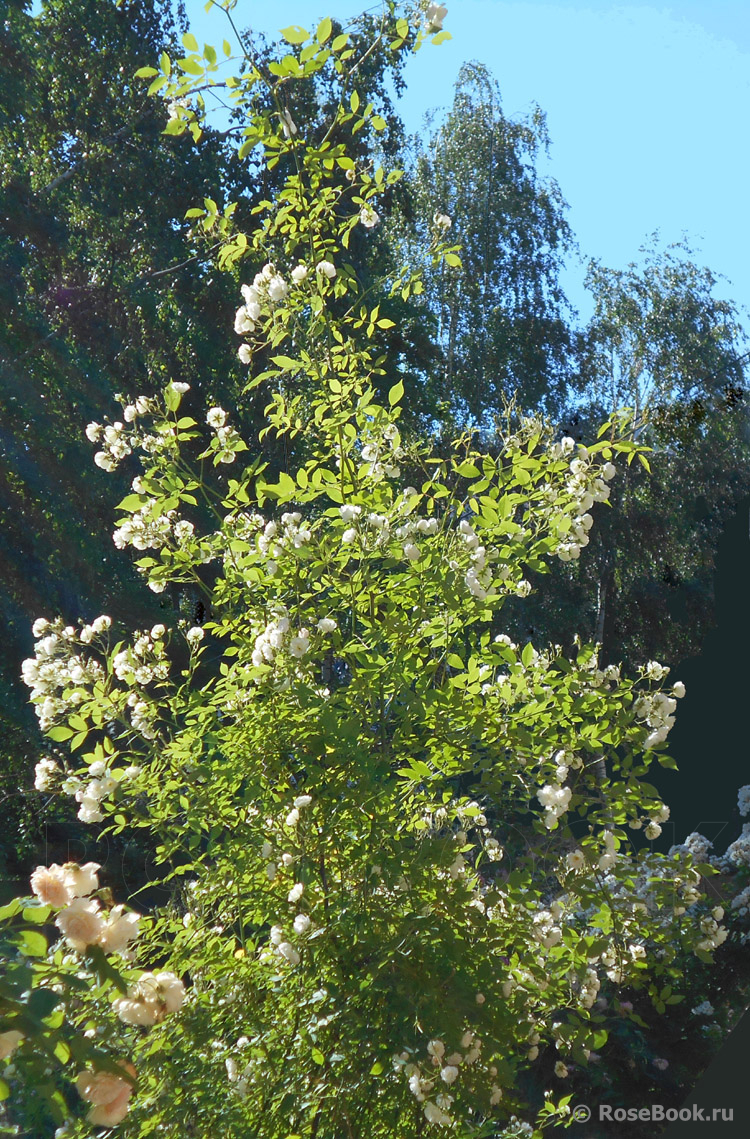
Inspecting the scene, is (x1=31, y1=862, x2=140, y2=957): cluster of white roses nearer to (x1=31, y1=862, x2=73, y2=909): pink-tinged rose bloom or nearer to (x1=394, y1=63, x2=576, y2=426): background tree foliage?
(x1=31, y1=862, x2=73, y2=909): pink-tinged rose bloom

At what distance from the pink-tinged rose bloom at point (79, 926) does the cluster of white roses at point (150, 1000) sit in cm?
17

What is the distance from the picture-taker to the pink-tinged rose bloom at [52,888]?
917mm

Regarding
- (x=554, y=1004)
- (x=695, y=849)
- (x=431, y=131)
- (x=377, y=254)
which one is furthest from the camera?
(x=431, y=131)

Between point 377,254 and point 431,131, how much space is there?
3.68 metres

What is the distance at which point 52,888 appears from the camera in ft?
3.04

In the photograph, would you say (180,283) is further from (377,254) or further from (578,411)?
(578,411)

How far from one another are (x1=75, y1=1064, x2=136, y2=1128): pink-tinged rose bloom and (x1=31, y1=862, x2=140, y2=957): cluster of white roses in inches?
4.1

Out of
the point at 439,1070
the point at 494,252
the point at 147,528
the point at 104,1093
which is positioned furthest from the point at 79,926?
the point at 494,252

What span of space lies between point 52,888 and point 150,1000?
220 millimetres

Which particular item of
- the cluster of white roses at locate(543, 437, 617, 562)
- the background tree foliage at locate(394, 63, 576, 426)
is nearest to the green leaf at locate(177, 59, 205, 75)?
the cluster of white roses at locate(543, 437, 617, 562)

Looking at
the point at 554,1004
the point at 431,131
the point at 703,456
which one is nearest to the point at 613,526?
the point at 703,456

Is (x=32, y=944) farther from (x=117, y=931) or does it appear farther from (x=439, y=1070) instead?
(x=439, y=1070)

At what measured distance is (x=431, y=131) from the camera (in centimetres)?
1107

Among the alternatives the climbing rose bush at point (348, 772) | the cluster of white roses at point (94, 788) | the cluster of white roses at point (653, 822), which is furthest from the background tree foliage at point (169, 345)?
the cluster of white roses at point (94, 788)
